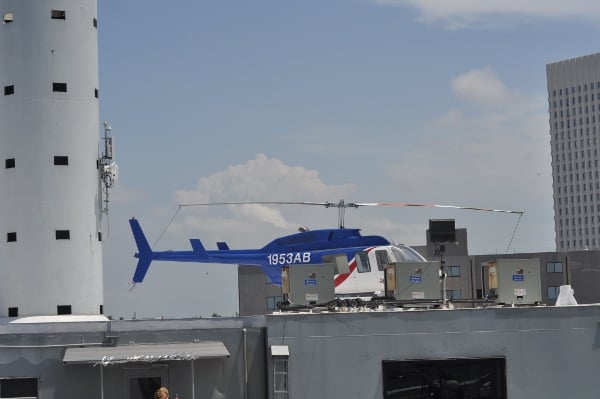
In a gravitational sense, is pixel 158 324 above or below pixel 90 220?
below

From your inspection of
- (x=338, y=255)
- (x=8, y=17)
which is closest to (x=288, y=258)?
(x=338, y=255)

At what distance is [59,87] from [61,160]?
2775 mm

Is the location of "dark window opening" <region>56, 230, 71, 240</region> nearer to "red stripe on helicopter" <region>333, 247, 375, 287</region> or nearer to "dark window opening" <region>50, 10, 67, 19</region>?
"dark window opening" <region>50, 10, 67, 19</region>

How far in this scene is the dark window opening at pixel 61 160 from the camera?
42125 millimetres

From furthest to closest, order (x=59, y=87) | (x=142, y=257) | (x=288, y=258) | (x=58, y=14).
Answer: (x=142, y=257)
(x=288, y=258)
(x=58, y=14)
(x=59, y=87)

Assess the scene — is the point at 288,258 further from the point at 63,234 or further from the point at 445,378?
the point at 445,378

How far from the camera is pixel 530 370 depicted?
35812mm

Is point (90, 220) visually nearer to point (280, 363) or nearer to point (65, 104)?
point (65, 104)

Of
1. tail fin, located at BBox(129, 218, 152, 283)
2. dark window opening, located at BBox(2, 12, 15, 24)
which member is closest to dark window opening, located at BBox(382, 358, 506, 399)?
dark window opening, located at BBox(2, 12, 15, 24)

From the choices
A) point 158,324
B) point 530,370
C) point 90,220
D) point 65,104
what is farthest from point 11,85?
point 530,370

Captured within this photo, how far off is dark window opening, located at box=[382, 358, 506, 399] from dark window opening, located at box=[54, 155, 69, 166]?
14.7 meters

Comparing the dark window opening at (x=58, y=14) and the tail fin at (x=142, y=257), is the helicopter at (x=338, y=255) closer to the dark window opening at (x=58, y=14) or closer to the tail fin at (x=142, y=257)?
the tail fin at (x=142, y=257)

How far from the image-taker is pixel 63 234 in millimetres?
42000

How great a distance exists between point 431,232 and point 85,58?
1514cm
